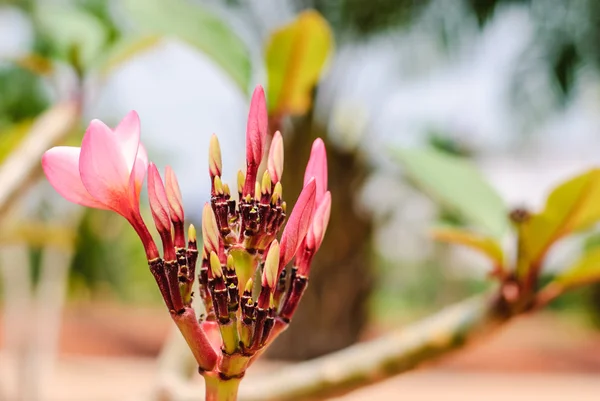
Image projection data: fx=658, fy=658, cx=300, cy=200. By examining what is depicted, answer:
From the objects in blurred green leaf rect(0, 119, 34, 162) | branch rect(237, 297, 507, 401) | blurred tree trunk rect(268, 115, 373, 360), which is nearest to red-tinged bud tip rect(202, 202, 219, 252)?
branch rect(237, 297, 507, 401)

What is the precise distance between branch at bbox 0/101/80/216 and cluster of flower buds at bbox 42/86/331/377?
0.18m

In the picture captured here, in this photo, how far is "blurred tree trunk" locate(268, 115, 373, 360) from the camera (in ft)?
15.1

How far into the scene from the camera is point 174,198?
216mm

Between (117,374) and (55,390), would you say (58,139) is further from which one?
(117,374)

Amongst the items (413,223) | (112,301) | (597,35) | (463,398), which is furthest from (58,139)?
(112,301)

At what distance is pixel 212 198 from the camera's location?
0.22m

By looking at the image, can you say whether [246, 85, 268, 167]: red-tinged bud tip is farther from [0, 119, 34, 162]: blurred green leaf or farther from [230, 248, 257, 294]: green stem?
[0, 119, 34, 162]: blurred green leaf

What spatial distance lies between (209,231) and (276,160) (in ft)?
0.13

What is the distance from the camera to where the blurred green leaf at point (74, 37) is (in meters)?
0.52

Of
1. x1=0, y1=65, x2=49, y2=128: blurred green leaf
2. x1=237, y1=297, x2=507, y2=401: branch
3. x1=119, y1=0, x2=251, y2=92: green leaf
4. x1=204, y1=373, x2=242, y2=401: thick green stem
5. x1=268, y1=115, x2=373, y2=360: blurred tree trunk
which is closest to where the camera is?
x1=204, y1=373, x2=242, y2=401: thick green stem

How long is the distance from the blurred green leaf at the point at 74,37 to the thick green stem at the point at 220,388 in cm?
39

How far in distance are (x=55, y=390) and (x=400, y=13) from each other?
3.29 metres

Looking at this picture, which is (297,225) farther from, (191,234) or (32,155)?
(32,155)

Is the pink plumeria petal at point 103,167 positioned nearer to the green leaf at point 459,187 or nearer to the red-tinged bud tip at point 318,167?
the red-tinged bud tip at point 318,167
